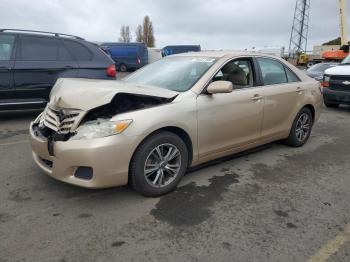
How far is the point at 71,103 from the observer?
3783mm

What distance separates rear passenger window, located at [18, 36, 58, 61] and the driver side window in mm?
4248

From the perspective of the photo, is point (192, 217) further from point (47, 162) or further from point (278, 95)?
point (278, 95)

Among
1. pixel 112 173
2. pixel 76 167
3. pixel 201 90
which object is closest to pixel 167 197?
pixel 112 173

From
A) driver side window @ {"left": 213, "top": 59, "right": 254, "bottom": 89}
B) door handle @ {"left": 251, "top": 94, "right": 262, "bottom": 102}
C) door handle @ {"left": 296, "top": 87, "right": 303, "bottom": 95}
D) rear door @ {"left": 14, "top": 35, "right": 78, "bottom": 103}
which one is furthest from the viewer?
rear door @ {"left": 14, "top": 35, "right": 78, "bottom": 103}

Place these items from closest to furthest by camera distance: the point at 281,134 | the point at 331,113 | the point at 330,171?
the point at 330,171 < the point at 281,134 < the point at 331,113

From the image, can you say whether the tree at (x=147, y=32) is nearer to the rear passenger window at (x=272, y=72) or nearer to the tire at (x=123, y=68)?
the tire at (x=123, y=68)

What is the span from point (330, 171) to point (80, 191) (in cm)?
328

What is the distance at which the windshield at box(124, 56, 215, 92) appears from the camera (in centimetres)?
446

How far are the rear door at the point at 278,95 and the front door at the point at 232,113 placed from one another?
0.67 ft

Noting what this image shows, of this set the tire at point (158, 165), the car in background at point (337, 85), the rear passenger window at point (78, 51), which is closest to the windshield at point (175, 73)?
the tire at point (158, 165)

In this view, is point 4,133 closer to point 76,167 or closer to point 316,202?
point 76,167

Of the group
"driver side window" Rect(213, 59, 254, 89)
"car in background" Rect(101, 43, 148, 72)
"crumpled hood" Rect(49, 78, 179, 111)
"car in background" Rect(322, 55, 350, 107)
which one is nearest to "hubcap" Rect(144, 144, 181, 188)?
"crumpled hood" Rect(49, 78, 179, 111)

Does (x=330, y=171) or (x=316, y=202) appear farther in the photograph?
(x=330, y=171)

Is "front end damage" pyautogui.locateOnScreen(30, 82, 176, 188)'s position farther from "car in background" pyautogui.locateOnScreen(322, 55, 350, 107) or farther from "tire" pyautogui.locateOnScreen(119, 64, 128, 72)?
"tire" pyautogui.locateOnScreen(119, 64, 128, 72)
